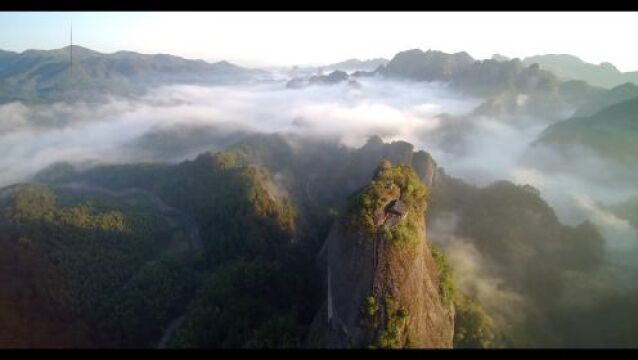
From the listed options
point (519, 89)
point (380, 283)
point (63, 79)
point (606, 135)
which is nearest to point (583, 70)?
point (519, 89)

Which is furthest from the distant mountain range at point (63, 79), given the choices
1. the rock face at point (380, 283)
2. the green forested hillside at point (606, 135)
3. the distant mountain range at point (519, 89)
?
the rock face at point (380, 283)

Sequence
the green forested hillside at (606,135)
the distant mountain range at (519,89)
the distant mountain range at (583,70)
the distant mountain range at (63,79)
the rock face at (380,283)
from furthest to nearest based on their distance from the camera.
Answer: the distant mountain range at (63,79) < the distant mountain range at (583,70) < the distant mountain range at (519,89) < the green forested hillside at (606,135) < the rock face at (380,283)

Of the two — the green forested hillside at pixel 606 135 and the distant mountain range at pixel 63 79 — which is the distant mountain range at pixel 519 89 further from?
the distant mountain range at pixel 63 79

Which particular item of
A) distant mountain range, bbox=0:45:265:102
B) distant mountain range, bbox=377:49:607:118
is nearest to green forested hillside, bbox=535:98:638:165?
distant mountain range, bbox=377:49:607:118

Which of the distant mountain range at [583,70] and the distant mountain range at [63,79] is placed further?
the distant mountain range at [63,79]

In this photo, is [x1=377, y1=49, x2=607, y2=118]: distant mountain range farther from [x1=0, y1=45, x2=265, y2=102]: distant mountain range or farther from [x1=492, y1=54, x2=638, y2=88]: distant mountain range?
[x1=0, y1=45, x2=265, y2=102]: distant mountain range
